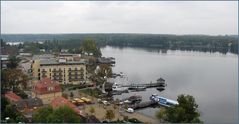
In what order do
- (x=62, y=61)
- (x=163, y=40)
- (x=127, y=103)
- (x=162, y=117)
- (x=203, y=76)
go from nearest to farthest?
(x=162, y=117), (x=127, y=103), (x=62, y=61), (x=203, y=76), (x=163, y=40)

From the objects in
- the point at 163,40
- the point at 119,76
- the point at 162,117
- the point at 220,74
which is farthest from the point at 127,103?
the point at 163,40

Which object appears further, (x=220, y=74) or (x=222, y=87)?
(x=220, y=74)

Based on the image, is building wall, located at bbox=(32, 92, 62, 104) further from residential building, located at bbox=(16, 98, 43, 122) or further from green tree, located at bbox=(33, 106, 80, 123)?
green tree, located at bbox=(33, 106, 80, 123)

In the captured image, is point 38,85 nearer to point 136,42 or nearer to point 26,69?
point 26,69

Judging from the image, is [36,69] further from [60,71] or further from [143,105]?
[143,105]

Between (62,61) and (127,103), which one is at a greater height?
(62,61)

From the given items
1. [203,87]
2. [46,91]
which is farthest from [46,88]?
[203,87]

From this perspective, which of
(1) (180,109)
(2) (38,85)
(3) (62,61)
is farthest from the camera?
(3) (62,61)

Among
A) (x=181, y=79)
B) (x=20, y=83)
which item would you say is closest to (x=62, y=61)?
(x=20, y=83)
